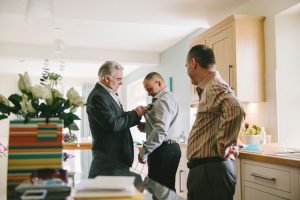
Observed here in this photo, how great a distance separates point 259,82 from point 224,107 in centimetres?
161

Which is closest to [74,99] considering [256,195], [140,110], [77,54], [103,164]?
[103,164]

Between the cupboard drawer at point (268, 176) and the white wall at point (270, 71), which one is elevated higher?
the white wall at point (270, 71)

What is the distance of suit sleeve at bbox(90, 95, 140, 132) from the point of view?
2.10 metres

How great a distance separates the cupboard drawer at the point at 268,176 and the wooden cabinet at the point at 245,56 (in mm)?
829

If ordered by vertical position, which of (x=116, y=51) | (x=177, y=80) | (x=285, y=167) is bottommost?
(x=285, y=167)

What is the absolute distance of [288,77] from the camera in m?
3.06

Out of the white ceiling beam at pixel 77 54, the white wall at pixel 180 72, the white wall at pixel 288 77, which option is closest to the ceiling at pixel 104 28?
the white ceiling beam at pixel 77 54

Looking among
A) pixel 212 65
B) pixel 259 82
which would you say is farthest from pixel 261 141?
pixel 212 65

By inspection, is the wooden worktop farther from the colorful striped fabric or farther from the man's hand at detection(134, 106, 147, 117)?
the colorful striped fabric

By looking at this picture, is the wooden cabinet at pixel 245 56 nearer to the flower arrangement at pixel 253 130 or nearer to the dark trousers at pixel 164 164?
the flower arrangement at pixel 253 130

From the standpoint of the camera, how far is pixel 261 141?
9.86 feet

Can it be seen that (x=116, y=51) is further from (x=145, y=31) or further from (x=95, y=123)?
(x=95, y=123)

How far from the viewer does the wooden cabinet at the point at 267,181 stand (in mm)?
2012

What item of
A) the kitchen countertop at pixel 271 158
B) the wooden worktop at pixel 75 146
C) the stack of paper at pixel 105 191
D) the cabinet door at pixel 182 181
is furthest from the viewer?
the wooden worktop at pixel 75 146
